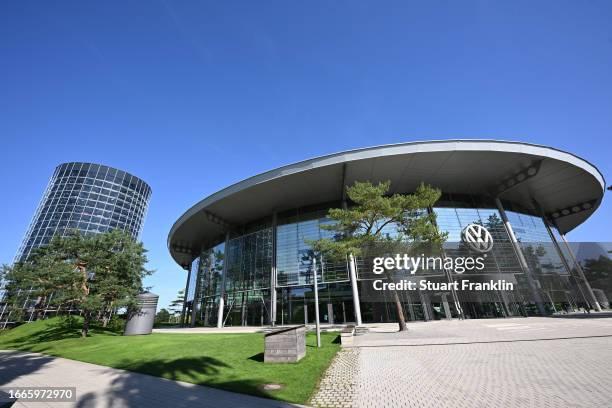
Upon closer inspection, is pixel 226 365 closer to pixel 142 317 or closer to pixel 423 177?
pixel 142 317

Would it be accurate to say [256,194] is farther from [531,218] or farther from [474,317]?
[531,218]

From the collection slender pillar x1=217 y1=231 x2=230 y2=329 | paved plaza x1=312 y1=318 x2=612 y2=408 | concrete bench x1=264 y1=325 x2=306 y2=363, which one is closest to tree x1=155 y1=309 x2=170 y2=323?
slender pillar x1=217 y1=231 x2=230 y2=329

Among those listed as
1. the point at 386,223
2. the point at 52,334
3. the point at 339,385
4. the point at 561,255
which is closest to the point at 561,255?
the point at 561,255

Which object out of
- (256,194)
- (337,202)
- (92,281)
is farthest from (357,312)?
(92,281)

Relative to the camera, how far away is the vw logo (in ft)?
89.2

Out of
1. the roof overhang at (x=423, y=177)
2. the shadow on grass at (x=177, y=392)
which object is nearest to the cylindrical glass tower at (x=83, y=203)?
the roof overhang at (x=423, y=177)

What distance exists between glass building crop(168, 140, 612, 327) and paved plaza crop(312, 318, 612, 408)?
51.2 feet

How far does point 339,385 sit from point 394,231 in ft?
71.5

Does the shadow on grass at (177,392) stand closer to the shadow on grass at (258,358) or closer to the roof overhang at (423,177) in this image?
the shadow on grass at (258,358)

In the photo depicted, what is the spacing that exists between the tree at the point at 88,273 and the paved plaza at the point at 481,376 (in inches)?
696

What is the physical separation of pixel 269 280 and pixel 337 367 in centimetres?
2278

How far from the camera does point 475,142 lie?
2409 centimetres

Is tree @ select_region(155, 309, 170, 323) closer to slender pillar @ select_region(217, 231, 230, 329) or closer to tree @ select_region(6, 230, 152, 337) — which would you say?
slender pillar @ select_region(217, 231, 230, 329)

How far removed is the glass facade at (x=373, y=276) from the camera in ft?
85.2
